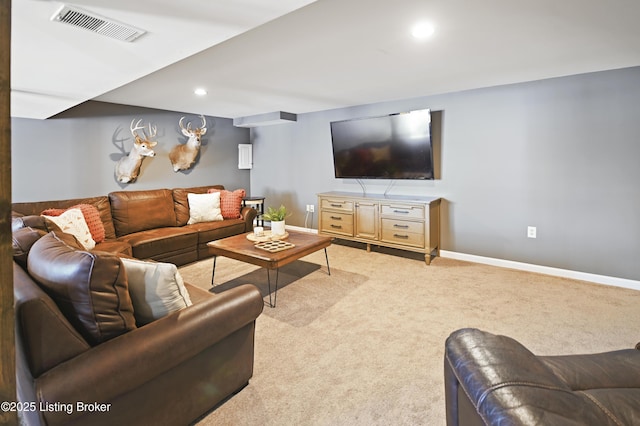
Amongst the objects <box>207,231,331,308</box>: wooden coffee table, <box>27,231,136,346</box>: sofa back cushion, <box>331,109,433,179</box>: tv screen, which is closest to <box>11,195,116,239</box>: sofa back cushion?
<box>207,231,331,308</box>: wooden coffee table

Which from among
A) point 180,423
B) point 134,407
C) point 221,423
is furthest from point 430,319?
point 134,407

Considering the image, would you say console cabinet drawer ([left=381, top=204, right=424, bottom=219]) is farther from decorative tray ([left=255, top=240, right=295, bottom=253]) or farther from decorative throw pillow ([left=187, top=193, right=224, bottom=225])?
decorative throw pillow ([left=187, top=193, right=224, bottom=225])

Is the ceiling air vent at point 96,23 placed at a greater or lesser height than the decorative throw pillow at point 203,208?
greater

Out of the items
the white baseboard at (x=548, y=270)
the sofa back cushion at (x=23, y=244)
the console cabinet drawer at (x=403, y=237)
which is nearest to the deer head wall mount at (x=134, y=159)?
the sofa back cushion at (x=23, y=244)

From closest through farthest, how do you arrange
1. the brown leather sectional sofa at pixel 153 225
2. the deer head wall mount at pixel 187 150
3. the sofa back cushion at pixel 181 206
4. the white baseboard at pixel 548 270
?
1. the white baseboard at pixel 548 270
2. the brown leather sectional sofa at pixel 153 225
3. the sofa back cushion at pixel 181 206
4. the deer head wall mount at pixel 187 150

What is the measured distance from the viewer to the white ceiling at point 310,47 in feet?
4.94

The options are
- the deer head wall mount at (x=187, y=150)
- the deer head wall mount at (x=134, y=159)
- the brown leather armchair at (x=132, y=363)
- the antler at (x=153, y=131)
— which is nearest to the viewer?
the brown leather armchair at (x=132, y=363)

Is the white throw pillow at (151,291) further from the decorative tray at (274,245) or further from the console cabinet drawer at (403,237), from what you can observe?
the console cabinet drawer at (403,237)

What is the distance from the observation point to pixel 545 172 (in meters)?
3.60

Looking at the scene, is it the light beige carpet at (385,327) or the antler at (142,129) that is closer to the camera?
the light beige carpet at (385,327)

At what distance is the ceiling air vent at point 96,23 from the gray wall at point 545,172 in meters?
3.65

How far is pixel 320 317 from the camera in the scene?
8.84 ft

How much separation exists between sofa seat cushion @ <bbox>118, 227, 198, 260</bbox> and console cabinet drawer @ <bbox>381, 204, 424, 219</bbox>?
98.4 inches

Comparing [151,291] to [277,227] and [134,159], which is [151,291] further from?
[134,159]
